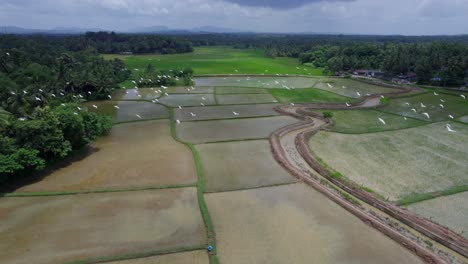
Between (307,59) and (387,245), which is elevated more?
(307,59)

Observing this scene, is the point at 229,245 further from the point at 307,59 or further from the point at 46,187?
the point at 307,59

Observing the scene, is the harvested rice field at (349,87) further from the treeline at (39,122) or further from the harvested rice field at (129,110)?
the treeline at (39,122)

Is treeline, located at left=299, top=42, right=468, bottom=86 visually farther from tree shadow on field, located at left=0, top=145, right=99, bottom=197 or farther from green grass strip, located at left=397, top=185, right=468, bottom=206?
tree shadow on field, located at left=0, top=145, right=99, bottom=197

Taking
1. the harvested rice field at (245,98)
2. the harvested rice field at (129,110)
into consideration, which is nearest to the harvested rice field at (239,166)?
the harvested rice field at (129,110)

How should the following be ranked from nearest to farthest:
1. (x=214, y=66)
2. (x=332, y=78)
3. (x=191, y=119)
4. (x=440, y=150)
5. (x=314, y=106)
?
(x=440, y=150) < (x=191, y=119) < (x=314, y=106) < (x=332, y=78) < (x=214, y=66)

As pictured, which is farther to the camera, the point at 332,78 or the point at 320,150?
the point at 332,78

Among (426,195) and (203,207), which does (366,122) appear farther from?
(203,207)

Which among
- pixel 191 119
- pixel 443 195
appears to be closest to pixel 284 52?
pixel 191 119
